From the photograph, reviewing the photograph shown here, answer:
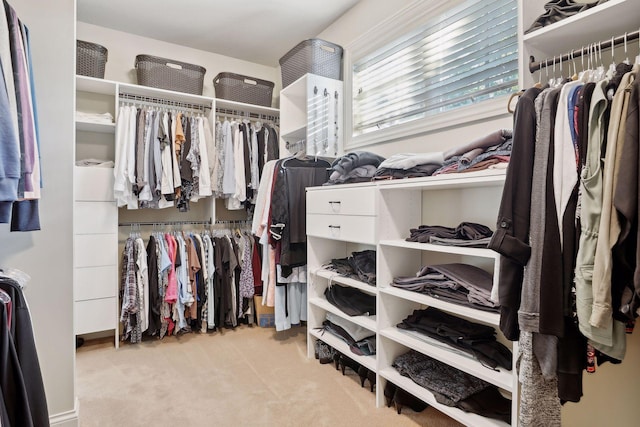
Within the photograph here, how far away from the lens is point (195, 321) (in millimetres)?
3020

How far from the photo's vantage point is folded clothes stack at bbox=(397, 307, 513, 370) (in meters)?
1.49

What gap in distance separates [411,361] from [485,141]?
3.84 ft

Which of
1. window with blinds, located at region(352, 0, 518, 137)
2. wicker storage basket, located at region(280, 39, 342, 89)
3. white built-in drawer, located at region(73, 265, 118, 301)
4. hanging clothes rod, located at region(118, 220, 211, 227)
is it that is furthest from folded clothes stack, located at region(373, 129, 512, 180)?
white built-in drawer, located at region(73, 265, 118, 301)

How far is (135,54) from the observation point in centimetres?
307

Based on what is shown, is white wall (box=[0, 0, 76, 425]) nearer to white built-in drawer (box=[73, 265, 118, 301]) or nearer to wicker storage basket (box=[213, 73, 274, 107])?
white built-in drawer (box=[73, 265, 118, 301])

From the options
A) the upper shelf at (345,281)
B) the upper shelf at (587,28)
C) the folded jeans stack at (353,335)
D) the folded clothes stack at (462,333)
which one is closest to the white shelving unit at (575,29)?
the upper shelf at (587,28)

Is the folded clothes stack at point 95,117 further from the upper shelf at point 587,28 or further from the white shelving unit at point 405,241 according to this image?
the upper shelf at point 587,28

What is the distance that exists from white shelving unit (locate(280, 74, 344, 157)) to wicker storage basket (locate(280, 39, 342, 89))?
2.8 inches

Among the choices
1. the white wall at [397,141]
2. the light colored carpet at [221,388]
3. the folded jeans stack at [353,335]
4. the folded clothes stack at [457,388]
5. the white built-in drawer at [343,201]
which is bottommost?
the light colored carpet at [221,388]

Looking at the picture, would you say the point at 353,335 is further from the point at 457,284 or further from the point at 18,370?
the point at 18,370

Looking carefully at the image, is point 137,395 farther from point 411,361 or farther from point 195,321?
point 411,361

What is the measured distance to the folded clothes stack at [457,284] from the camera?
145cm

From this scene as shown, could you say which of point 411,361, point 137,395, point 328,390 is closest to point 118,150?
point 137,395

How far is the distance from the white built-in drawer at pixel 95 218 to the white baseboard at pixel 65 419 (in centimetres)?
137
